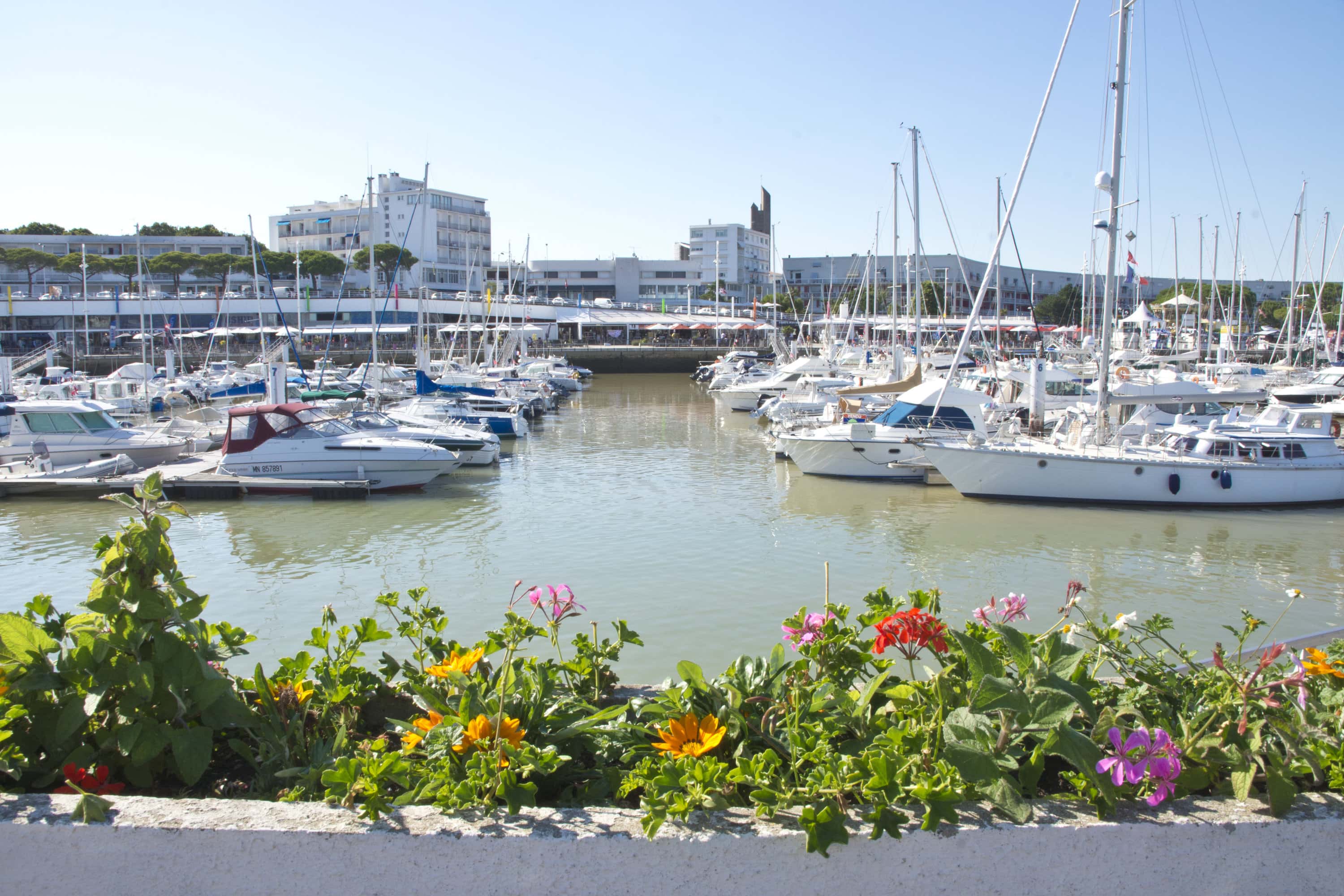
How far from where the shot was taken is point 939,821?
105 inches

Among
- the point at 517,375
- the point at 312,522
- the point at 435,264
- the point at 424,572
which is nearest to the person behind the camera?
the point at 424,572

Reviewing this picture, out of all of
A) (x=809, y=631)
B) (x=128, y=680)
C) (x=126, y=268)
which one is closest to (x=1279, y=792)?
(x=809, y=631)

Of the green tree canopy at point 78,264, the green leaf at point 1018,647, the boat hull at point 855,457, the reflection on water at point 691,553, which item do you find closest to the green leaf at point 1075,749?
the green leaf at point 1018,647

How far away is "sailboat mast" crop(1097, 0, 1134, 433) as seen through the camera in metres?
18.8

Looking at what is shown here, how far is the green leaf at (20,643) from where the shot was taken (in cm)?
312

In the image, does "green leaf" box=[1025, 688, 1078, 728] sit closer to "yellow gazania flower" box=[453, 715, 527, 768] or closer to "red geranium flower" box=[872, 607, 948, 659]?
"red geranium flower" box=[872, 607, 948, 659]

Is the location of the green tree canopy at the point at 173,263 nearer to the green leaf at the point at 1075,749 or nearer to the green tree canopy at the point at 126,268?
the green tree canopy at the point at 126,268

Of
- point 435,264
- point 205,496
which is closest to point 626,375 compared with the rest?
point 435,264

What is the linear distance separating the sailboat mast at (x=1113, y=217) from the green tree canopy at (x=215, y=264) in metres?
83.3

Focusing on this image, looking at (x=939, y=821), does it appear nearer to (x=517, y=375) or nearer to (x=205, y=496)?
(x=205, y=496)

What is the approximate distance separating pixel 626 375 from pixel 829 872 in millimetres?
68770

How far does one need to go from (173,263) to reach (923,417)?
84329 mm

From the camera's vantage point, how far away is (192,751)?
3.07 metres

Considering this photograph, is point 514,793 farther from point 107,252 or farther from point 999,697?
point 107,252
